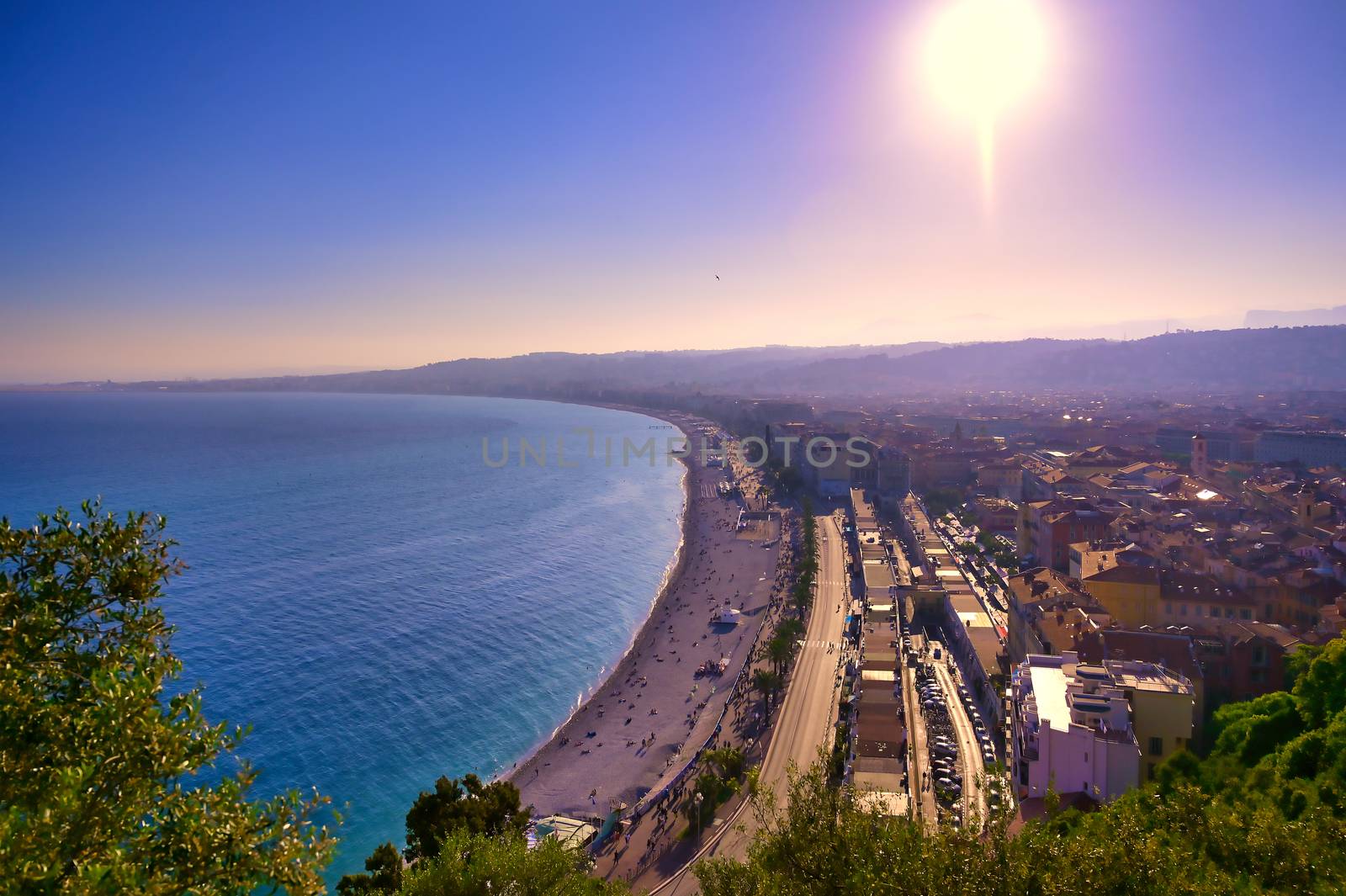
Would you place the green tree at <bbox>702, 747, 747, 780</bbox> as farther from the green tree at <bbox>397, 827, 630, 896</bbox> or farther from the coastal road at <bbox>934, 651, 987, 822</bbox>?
the green tree at <bbox>397, 827, 630, 896</bbox>

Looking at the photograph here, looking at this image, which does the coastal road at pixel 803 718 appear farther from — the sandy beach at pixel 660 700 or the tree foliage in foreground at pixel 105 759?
the tree foliage in foreground at pixel 105 759

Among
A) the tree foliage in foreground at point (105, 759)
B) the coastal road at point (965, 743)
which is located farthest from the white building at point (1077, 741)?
the tree foliage in foreground at point (105, 759)

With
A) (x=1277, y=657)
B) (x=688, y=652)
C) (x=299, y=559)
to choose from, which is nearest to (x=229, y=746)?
(x=1277, y=657)

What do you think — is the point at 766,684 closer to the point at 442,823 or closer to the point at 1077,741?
the point at 1077,741

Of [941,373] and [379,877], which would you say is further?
[941,373]

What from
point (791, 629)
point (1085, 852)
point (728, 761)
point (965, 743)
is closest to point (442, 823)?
point (728, 761)

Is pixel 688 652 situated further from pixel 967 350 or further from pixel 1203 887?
pixel 967 350
